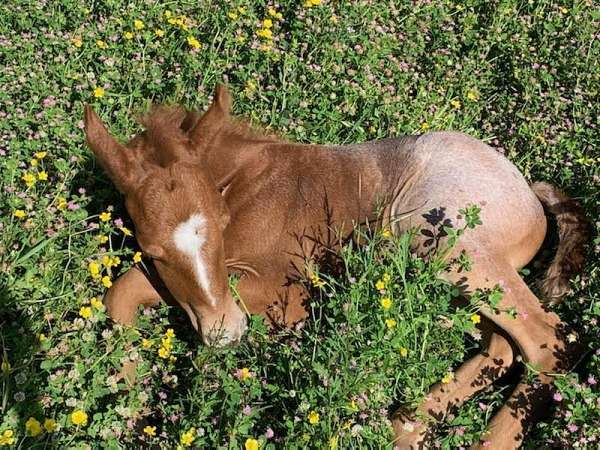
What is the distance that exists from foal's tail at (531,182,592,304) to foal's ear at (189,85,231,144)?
2142 mm

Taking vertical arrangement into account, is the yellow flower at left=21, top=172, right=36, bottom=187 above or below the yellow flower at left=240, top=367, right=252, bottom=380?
above

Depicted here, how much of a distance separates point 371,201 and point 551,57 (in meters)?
2.66

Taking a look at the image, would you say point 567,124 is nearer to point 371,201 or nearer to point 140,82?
point 371,201

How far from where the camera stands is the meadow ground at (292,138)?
3.44 meters

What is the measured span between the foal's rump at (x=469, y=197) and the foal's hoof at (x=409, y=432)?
1008 millimetres

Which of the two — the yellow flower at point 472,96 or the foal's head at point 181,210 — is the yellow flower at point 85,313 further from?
the yellow flower at point 472,96

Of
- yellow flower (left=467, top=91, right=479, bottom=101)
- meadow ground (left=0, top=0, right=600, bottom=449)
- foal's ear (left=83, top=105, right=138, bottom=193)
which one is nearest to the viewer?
meadow ground (left=0, top=0, right=600, bottom=449)

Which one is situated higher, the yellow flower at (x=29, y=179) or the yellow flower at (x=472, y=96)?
the yellow flower at (x=472, y=96)

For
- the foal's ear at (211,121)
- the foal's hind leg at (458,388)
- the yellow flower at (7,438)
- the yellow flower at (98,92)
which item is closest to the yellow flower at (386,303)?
the foal's hind leg at (458,388)

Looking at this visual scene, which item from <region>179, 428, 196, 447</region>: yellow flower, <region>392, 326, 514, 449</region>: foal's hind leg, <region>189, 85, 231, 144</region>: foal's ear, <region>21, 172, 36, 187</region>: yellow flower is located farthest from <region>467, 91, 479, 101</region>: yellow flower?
<region>179, 428, 196, 447</region>: yellow flower

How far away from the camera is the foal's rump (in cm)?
440

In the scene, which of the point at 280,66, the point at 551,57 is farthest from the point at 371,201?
the point at 551,57

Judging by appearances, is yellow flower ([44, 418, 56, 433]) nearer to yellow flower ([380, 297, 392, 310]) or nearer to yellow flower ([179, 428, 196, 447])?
yellow flower ([179, 428, 196, 447])

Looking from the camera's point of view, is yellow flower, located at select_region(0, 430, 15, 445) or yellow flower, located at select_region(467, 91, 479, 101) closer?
yellow flower, located at select_region(0, 430, 15, 445)
